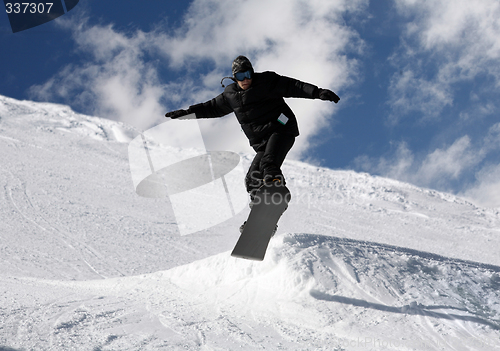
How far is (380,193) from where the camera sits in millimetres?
17516

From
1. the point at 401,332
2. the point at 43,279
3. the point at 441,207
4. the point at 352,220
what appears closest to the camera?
the point at 401,332

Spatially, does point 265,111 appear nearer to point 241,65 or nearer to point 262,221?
point 241,65

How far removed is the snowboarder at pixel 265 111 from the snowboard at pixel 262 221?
0.14 m

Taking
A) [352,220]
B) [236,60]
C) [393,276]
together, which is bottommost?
[393,276]

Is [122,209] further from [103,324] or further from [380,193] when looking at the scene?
[380,193]

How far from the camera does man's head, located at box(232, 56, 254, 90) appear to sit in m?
4.37

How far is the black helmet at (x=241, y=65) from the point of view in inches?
172

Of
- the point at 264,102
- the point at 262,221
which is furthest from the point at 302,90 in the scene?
the point at 262,221

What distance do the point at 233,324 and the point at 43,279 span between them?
450 centimetres

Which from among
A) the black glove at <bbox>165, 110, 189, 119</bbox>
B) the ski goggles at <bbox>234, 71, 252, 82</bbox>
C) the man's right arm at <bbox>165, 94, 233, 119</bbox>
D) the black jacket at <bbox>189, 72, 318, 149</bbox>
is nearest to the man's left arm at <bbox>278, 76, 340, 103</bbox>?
the black jacket at <bbox>189, 72, 318, 149</bbox>

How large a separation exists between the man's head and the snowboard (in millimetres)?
1212

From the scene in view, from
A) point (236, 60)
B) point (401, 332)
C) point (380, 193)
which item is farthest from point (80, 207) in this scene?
point (380, 193)

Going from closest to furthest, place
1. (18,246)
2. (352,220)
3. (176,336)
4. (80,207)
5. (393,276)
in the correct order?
(176,336) < (393,276) < (18,246) < (80,207) < (352,220)

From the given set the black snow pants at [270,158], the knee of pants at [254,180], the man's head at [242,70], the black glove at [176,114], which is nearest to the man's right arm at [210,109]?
the black glove at [176,114]
